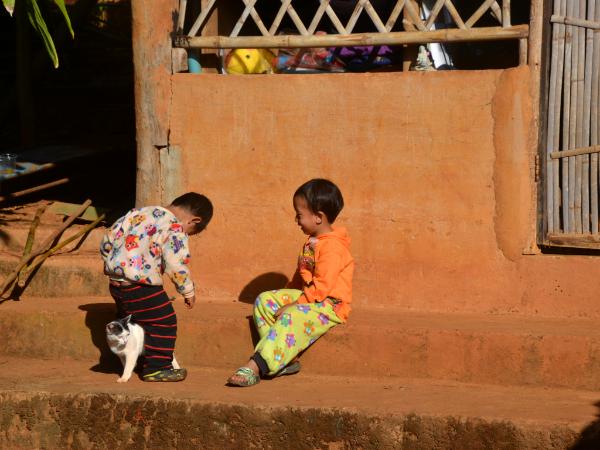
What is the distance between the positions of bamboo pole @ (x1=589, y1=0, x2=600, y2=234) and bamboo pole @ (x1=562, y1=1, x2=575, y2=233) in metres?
0.12

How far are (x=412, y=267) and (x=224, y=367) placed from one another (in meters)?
1.22

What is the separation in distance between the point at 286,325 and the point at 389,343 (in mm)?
562

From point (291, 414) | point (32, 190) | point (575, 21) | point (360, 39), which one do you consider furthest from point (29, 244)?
point (575, 21)

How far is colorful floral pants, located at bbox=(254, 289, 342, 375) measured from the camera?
16.9ft

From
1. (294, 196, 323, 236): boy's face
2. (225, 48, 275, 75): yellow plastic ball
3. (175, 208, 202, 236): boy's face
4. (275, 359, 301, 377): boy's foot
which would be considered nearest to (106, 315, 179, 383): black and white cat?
(175, 208, 202, 236): boy's face

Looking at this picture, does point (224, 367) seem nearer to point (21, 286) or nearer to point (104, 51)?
point (21, 286)

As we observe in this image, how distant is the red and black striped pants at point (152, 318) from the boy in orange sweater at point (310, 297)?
1.24 feet

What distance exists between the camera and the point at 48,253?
6473 mm

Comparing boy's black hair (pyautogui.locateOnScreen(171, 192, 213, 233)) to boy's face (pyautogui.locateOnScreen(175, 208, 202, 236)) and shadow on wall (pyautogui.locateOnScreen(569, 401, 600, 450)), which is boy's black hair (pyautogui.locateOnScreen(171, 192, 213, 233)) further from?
shadow on wall (pyautogui.locateOnScreen(569, 401, 600, 450))

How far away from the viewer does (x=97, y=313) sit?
5.76 meters

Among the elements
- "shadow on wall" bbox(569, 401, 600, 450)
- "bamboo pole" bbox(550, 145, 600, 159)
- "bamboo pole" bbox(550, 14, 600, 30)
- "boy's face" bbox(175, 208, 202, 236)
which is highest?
"bamboo pole" bbox(550, 14, 600, 30)

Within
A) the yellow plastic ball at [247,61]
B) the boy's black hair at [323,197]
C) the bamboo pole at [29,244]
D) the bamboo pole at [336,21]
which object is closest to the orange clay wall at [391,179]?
the bamboo pole at [336,21]

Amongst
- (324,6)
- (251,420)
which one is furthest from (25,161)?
(251,420)

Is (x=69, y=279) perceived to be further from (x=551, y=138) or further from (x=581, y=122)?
(x=581, y=122)
